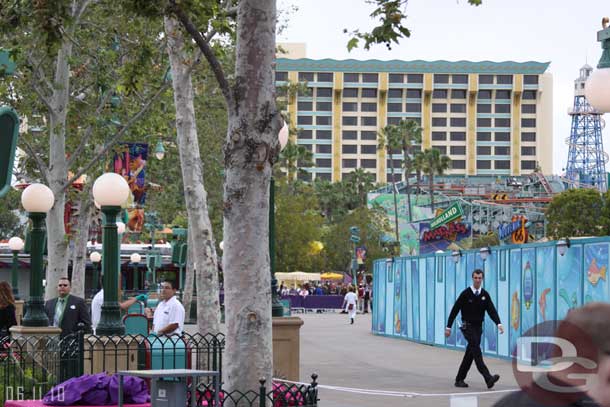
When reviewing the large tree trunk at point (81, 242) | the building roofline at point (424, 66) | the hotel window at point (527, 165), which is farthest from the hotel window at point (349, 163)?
the large tree trunk at point (81, 242)

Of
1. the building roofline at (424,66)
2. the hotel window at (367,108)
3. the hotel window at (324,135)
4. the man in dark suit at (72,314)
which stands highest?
the building roofline at (424,66)

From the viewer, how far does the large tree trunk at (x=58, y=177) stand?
2623 cm

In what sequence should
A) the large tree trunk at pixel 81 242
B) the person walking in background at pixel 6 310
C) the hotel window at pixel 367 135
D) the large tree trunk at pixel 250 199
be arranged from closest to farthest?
the large tree trunk at pixel 250 199
the person walking in background at pixel 6 310
the large tree trunk at pixel 81 242
the hotel window at pixel 367 135

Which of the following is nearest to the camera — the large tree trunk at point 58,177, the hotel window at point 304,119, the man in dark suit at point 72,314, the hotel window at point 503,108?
the man in dark suit at point 72,314

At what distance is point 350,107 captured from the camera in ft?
555

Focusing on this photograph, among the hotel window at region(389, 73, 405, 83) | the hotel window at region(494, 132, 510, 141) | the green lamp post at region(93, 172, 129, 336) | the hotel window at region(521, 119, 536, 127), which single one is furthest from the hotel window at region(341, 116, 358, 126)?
the green lamp post at region(93, 172, 129, 336)

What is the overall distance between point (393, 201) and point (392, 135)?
27177 millimetres

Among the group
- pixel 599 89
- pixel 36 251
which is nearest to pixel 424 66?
pixel 36 251

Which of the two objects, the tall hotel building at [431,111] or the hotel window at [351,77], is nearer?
the tall hotel building at [431,111]

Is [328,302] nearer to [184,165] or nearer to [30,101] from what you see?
[30,101]

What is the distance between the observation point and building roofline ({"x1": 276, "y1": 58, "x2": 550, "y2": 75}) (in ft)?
538

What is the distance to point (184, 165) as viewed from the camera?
20.4m

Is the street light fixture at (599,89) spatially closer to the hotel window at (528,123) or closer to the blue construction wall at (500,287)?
the blue construction wall at (500,287)

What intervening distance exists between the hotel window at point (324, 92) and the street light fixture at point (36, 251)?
5846 inches
